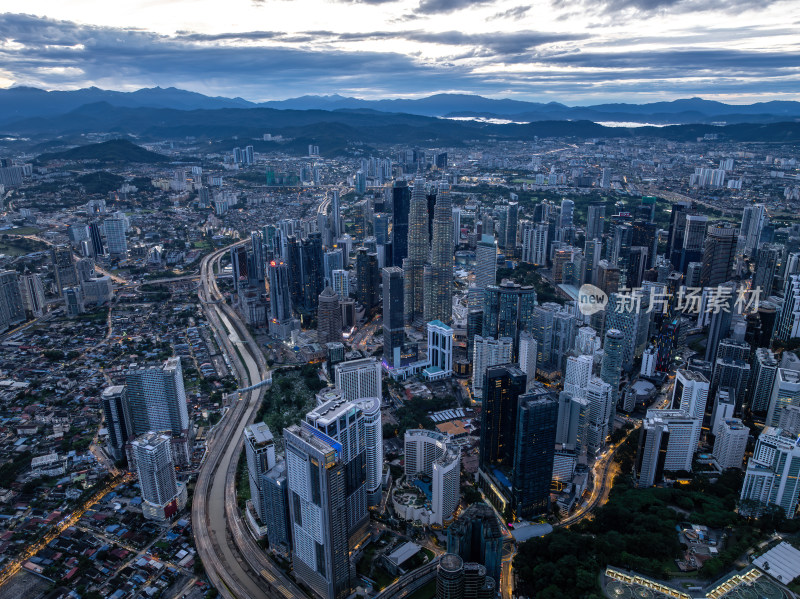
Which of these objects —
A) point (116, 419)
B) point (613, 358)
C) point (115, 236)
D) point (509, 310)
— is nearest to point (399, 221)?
point (509, 310)

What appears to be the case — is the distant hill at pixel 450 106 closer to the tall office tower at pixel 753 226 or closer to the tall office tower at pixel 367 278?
the tall office tower at pixel 753 226

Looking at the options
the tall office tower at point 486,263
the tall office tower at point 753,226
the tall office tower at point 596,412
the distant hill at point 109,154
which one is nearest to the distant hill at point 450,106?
the distant hill at point 109,154

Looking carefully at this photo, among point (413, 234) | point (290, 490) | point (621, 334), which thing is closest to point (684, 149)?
point (413, 234)

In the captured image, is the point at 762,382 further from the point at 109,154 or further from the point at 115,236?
the point at 109,154

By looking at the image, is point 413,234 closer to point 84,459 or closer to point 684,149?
point 84,459

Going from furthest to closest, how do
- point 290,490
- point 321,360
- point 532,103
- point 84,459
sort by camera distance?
point 532,103, point 321,360, point 84,459, point 290,490

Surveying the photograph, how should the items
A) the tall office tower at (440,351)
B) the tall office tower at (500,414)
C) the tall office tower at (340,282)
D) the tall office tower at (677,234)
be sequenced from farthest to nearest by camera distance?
the tall office tower at (677,234), the tall office tower at (340,282), the tall office tower at (440,351), the tall office tower at (500,414)
